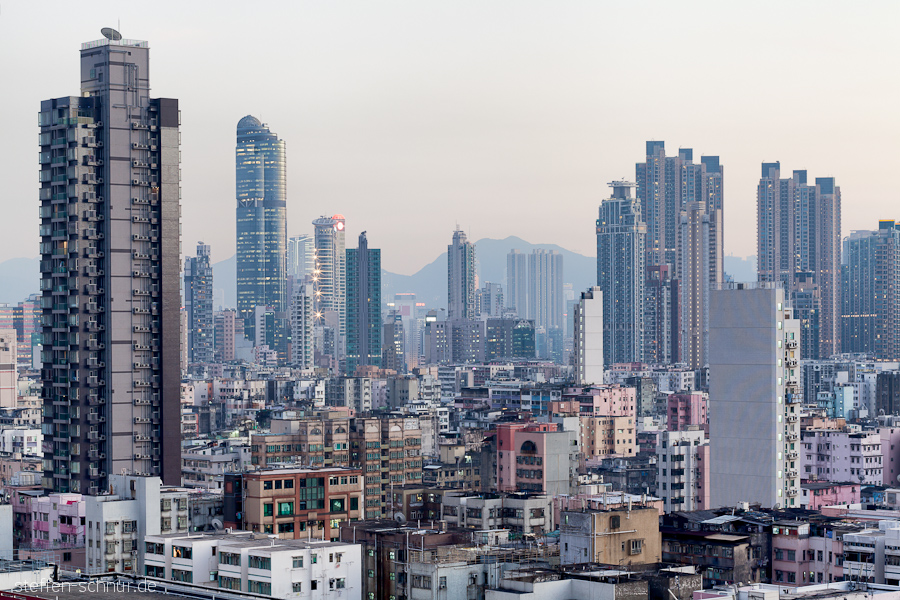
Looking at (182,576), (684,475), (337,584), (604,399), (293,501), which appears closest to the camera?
(337,584)

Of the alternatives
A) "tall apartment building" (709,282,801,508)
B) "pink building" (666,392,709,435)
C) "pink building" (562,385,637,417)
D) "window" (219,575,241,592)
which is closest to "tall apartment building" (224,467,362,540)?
"window" (219,575,241,592)

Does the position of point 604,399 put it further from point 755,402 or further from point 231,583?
point 231,583

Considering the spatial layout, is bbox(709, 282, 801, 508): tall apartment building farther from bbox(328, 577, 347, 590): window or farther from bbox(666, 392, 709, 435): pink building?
bbox(666, 392, 709, 435): pink building

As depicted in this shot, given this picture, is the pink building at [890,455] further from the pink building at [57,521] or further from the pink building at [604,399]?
the pink building at [57,521]

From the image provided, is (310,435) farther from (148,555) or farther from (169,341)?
(148,555)

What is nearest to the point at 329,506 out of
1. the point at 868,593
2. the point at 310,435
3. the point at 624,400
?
the point at 310,435

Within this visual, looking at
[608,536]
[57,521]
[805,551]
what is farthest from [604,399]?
[608,536]
